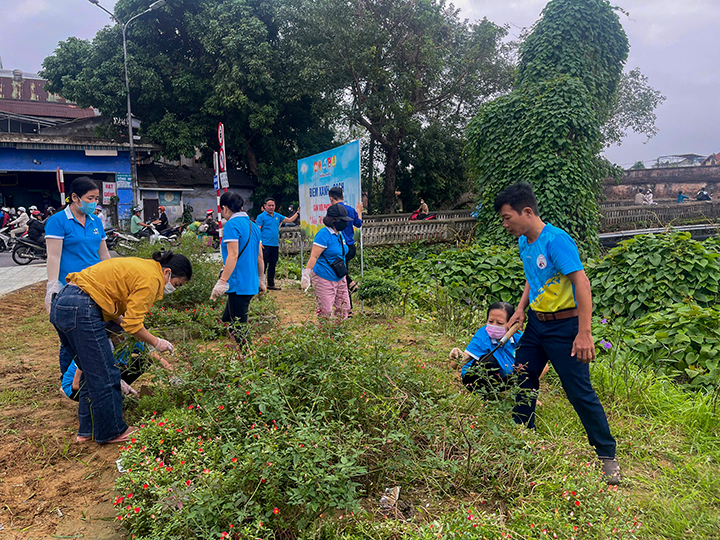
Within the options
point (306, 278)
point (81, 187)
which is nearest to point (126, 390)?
point (81, 187)

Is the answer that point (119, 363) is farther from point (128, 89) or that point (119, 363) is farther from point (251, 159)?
point (251, 159)

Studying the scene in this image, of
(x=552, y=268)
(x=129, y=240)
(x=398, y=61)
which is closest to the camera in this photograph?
(x=552, y=268)

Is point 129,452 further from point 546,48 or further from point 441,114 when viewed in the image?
point 441,114

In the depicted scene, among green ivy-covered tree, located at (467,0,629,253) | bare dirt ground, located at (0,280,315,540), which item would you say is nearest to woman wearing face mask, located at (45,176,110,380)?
→ bare dirt ground, located at (0,280,315,540)

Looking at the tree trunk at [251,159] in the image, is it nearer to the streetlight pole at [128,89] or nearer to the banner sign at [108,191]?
the streetlight pole at [128,89]

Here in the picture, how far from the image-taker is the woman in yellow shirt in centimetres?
293

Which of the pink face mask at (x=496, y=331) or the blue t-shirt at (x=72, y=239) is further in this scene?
the blue t-shirt at (x=72, y=239)

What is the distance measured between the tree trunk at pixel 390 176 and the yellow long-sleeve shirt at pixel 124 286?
1825cm

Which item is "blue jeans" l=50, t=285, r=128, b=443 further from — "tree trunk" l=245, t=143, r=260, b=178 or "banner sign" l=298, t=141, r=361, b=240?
"tree trunk" l=245, t=143, r=260, b=178

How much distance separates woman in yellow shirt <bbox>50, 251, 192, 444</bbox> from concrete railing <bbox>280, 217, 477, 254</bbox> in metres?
8.53

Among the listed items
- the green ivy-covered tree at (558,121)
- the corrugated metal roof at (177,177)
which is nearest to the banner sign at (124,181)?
the corrugated metal roof at (177,177)

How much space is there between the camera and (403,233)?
43.5 ft

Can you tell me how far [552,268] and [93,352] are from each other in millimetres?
2814

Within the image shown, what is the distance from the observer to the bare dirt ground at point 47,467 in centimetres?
237
